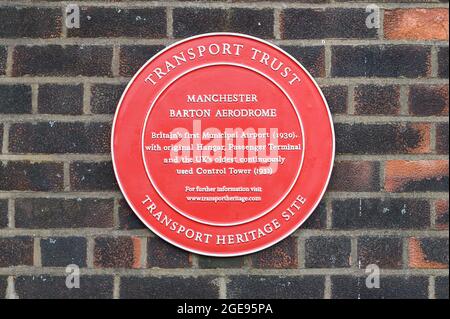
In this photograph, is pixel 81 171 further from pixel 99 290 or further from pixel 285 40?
pixel 285 40

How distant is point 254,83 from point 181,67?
271 millimetres

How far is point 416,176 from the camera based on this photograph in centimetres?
252

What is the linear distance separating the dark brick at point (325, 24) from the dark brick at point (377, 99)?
19 cm

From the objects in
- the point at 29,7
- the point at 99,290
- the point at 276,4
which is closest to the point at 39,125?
the point at 29,7

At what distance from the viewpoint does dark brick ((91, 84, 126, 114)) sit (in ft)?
8.32

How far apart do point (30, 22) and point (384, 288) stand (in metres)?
1.62

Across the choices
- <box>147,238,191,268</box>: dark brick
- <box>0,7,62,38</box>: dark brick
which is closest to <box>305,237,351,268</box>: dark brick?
<box>147,238,191,268</box>: dark brick

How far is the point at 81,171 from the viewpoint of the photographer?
2535 millimetres

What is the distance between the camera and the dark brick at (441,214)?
99.1 inches

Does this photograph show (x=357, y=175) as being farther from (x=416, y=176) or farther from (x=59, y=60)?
(x=59, y=60)

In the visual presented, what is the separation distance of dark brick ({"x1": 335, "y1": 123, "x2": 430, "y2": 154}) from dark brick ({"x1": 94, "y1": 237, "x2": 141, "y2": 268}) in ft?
2.72

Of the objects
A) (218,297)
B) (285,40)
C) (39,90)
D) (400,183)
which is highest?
(285,40)

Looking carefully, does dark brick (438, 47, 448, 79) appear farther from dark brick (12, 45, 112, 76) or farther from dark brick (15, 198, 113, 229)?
dark brick (15, 198, 113, 229)

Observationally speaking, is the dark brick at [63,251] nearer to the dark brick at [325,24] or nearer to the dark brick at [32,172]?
the dark brick at [32,172]
